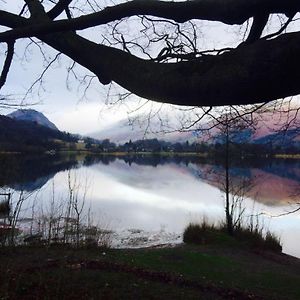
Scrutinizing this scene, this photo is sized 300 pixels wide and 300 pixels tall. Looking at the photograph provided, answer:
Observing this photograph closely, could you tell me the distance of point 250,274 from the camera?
9195 mm

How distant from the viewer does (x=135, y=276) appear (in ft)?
23.0

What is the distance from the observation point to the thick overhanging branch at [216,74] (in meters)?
2.14

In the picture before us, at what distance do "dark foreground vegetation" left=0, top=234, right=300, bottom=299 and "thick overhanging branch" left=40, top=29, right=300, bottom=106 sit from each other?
3388 millimetres

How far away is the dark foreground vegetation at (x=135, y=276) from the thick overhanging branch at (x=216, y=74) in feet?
11.1

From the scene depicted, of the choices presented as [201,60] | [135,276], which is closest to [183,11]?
[201,60]

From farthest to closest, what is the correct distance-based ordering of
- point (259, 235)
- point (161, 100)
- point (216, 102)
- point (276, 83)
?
point (259, 235), point (161, 100), point (216, 102), point (276, 83)

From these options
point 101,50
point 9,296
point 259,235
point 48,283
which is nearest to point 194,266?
point 48,283

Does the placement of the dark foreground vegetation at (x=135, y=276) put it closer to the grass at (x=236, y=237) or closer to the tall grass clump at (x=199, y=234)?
the grass at (x=236, y=237)

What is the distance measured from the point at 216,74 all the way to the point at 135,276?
531 centimetres

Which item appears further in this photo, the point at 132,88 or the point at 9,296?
the point at 9,296

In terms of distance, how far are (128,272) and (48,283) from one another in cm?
166

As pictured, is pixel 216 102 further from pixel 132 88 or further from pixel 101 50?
pixel 101 50

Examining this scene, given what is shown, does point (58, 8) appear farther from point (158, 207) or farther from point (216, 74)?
point (158, 207)

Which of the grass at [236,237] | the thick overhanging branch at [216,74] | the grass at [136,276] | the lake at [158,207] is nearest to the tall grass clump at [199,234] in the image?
the grass at [236,237]
